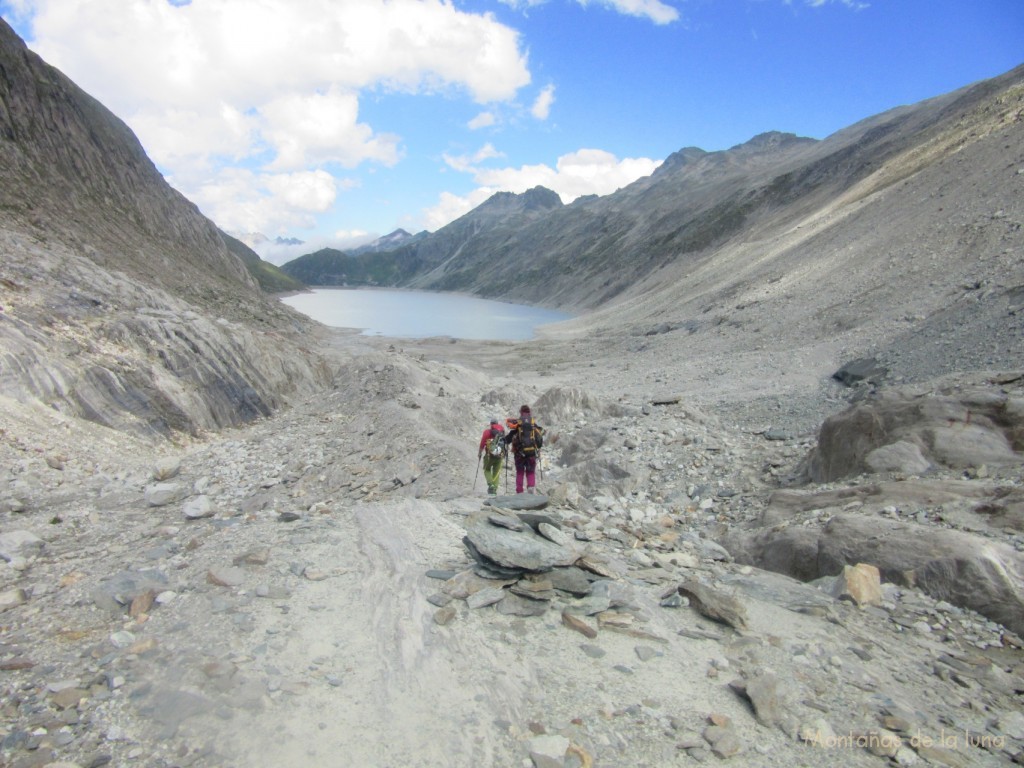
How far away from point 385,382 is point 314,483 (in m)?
7.17

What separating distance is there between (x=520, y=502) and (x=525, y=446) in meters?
2.23

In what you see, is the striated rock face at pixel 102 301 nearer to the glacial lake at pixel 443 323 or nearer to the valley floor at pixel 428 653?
the valley floor at pixel 428 653

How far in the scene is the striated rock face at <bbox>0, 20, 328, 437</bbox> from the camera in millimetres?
14398

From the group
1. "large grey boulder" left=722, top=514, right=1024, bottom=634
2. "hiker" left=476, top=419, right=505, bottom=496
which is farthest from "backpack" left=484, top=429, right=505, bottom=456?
"large grey boulder" left=722, top=514, right=1024, bottom=634

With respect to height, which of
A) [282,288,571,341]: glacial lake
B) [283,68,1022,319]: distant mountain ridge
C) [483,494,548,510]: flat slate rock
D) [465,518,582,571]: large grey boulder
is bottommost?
[483,494,548,510]: flat slate rock

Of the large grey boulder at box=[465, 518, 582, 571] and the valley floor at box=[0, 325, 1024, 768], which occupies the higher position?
the large grey boulder at box=[465, 518, 582, 571]

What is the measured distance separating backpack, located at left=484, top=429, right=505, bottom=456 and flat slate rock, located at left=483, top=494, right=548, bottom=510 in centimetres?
184

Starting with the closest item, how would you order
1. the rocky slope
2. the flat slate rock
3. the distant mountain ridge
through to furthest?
the rocky slope
the flat slate rock
the distant mountain ridge

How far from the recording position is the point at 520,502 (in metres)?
9.13

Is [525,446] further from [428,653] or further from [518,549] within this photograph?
[428,653]

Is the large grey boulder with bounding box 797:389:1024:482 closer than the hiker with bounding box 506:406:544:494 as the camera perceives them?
Yes

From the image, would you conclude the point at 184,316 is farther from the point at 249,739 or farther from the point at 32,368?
the point at 249,739

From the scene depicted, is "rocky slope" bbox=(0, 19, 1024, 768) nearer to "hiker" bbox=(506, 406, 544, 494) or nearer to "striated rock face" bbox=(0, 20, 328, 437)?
"striated rock face" bbox=(0, 20, 328, 437)

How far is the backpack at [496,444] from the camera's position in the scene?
11211 millimetres
